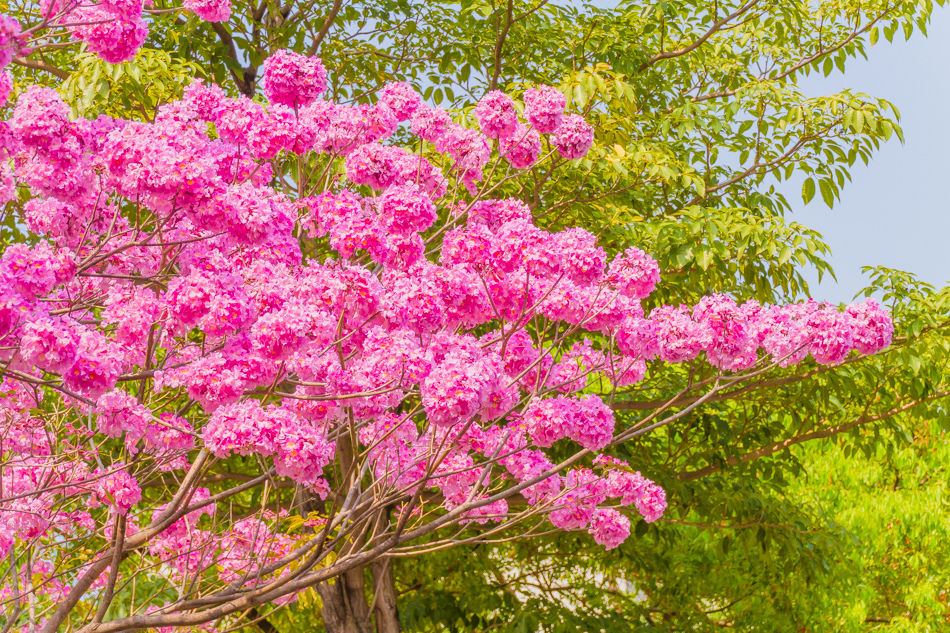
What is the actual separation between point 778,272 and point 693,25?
364 centimetres

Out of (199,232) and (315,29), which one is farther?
(315,29)

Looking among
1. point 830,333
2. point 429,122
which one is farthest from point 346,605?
point 830,333

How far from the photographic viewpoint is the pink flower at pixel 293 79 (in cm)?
506

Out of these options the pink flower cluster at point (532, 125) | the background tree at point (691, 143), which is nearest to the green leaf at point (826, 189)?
the background tree at point (691, 143)

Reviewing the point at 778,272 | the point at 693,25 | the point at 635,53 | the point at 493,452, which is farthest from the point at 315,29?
the point at 493,452

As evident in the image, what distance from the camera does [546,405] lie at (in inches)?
173

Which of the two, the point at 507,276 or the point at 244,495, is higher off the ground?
the point at 507,276

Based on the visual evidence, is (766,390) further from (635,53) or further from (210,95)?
(210,95)

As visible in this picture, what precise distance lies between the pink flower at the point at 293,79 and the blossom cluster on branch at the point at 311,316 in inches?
0.5

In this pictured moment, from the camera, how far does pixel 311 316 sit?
368 cm

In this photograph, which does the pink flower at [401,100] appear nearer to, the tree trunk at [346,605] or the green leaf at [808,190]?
the green leaf at [808,190]

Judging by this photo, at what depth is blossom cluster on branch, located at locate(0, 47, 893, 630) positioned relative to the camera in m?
3.69

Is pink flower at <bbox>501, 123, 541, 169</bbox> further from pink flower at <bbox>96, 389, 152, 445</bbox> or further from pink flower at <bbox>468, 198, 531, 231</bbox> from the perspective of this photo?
pink flower at <bbox>96, 389, 152, 445</bbox>

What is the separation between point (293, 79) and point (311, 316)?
1.92 metres
